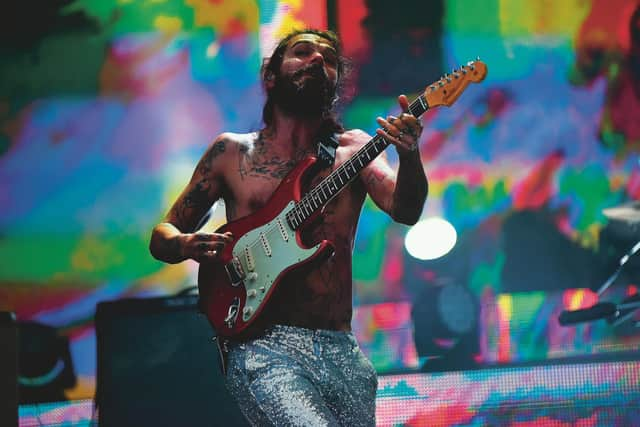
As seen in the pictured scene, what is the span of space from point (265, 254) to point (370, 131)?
204cm

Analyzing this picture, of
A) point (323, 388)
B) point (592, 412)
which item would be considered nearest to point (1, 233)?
point (323, 388)

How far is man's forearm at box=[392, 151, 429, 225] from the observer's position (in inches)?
106

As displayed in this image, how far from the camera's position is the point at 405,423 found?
4.44 m

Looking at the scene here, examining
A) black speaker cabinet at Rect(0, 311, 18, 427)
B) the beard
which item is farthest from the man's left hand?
black speaker cabinet at Rect(0, 311, 18, 427)

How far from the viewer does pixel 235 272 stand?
2883 mm

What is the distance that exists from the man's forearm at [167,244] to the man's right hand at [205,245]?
5 centimetres

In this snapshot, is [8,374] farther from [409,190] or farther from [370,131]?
[370,131]

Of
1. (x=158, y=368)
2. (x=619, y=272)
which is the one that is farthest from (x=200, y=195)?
(x=619, y=272)

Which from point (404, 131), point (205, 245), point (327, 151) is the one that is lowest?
point (205, 245)

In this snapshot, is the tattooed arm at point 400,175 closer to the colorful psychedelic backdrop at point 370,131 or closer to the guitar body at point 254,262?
the guitar body at point 254,262

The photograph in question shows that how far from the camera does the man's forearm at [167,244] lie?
2875 mm

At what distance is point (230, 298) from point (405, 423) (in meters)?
1.88

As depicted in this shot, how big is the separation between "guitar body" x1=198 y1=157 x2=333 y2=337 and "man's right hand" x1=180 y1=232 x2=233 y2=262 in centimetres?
11

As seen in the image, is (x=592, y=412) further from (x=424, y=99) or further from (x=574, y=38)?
(x=424, y=99)
